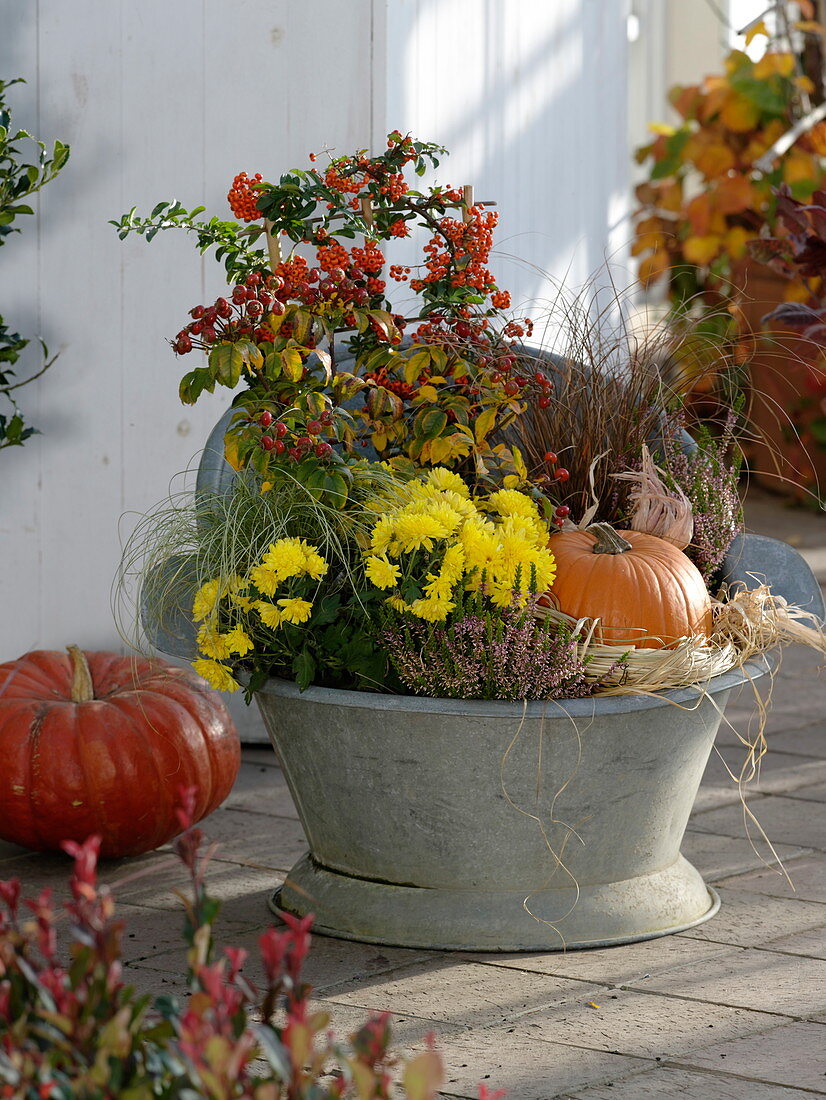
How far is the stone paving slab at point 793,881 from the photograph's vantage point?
→ 269cm

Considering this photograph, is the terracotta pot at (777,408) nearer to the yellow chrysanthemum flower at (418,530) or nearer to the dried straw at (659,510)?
the dried straw at (659,510)

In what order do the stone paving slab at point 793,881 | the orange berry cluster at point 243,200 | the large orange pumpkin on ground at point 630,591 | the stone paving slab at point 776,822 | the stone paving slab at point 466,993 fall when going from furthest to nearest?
the stone paving slab at point 776,822, the stone paving slab at point 793,881, the orange berry cluster at point 243,200, the large orange pumpkin on ground at point 630,591, the stone paving slab at point 466,993

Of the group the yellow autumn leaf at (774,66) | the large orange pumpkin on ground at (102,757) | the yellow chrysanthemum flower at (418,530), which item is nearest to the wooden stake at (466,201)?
the yellow chrysanthemum flower at (418,530)

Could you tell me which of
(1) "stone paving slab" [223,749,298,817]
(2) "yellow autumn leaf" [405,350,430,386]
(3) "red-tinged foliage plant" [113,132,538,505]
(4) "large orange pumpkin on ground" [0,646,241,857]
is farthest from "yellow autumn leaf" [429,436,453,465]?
(1) "stone paving slab" [223,749,298,817]

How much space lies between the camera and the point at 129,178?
345 centimetres

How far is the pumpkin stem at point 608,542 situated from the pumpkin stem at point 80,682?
1081 millimetres

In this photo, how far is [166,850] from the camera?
3043mm

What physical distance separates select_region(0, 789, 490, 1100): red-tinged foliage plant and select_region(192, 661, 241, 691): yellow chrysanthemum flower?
1.13 meters

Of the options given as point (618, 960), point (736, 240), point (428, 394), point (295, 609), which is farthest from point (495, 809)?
point (736, 240)

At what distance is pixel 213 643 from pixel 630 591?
671 mm

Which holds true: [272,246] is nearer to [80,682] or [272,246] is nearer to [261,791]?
[80,682]

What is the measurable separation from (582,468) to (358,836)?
0.78m

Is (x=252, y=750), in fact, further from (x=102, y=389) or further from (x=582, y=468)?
(x=582, y=468)

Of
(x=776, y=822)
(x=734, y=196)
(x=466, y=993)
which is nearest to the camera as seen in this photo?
(x=466, y=993)
